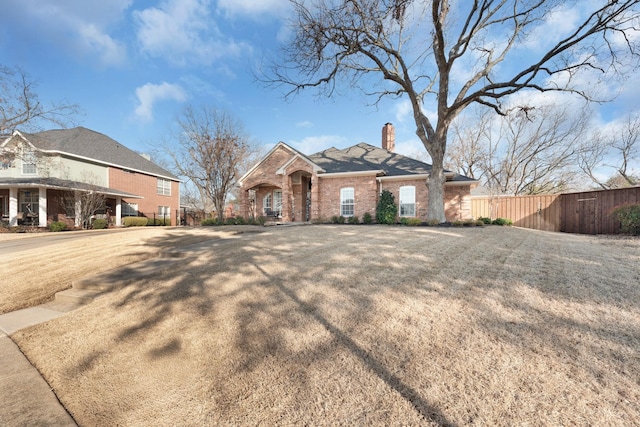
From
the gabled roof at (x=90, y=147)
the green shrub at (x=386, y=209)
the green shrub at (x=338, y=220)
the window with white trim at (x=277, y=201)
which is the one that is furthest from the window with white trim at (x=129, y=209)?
the green shrub at (x=386, y=209)

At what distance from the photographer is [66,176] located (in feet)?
60.0

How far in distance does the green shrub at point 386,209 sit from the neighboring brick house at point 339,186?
74 centimetres

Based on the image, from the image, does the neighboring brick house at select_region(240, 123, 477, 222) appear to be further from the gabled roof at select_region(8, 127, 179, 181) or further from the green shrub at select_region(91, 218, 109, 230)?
the gabled roof at select_region(8, 127, 179, 181)

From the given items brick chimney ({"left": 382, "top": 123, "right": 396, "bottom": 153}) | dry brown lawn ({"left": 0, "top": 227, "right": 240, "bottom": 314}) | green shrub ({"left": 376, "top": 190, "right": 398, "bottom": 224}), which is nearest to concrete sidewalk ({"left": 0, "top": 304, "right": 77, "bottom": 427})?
dry brown lawn ({"left": 0, "top": 227, "right": 240, "bottom": 314})

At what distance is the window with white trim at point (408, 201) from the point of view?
15.1 meters

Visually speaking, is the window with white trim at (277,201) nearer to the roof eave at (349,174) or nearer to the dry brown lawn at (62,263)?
the roof eave at (349,174)

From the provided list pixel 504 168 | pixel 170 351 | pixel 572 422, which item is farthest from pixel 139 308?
pixel 504 168

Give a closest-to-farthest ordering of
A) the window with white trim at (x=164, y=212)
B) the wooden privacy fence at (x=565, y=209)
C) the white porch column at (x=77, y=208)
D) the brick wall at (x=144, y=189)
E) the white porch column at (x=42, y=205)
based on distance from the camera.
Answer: the wooden privacy fence at (x=565, y=209), the white porch column at (x=42, y=205), the white porch column at (x=77, y=208), the brick wall at (x=144, y=189), the window with white trim at (x=164, y=212)

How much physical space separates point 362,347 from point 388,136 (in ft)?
67.6

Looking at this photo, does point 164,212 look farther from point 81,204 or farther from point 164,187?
point 81,204

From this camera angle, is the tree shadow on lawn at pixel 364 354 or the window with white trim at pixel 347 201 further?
the window with white trim at pixel 347 201

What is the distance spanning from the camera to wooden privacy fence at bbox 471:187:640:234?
433 inches

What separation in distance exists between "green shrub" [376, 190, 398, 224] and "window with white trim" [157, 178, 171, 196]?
2209 cm

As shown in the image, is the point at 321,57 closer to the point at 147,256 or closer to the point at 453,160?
the point at 147,256
